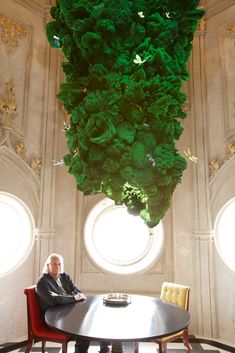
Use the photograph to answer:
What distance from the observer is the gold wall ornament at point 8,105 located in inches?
186

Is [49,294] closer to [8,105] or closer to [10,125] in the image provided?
[10,125]

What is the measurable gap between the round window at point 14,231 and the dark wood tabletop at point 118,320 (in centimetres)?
A: 177

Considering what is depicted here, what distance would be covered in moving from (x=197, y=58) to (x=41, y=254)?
13.7 ft

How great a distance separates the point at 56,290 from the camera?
363cm

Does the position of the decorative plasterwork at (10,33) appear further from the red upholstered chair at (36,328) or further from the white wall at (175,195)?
the red upholstered chair at (36,328)

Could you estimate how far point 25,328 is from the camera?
474 cm

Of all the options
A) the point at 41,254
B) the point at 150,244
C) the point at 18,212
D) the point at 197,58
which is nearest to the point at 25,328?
the point at 41,254

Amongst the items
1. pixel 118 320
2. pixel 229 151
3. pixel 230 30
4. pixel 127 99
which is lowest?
pixel 118 320

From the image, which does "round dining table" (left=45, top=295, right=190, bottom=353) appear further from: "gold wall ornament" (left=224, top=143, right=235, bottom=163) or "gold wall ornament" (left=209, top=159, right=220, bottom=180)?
"gold wall ornament" (left=224, top=143, right=235, bottom=163)

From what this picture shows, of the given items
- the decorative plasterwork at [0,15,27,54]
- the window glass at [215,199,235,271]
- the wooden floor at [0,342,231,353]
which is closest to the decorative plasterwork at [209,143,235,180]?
the window glass at [215,199,235,271]

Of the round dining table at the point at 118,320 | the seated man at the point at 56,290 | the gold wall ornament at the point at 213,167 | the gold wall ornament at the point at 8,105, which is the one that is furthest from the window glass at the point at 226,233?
the gold wall ornament at the point at 8,105

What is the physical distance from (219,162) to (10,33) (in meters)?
3.89

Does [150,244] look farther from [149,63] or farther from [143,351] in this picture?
[149,63]

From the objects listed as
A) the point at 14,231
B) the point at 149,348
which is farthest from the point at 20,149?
the point at 149,348
